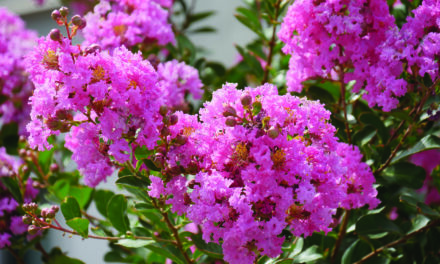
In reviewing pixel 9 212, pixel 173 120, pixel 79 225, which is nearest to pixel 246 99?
pixel 173 120

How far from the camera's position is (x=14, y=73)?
1818 millimetres

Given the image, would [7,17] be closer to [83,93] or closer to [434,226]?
[83,93]

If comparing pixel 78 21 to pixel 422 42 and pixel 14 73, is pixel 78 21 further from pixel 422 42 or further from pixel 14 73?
pixel 14 73

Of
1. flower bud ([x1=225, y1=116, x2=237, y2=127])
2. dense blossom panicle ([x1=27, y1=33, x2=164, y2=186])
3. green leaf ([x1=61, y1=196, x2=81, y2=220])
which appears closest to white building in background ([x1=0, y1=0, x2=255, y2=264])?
green leaf ([x1=61, y1=196, x2=81, y2=220])

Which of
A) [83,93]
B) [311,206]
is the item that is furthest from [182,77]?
[311,206]

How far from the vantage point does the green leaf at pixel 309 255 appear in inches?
42.6

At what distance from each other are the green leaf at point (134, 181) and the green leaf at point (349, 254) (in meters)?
0.49

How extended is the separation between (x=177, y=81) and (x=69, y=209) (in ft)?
1.65

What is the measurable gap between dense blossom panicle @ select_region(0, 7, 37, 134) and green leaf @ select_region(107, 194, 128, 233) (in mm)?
758

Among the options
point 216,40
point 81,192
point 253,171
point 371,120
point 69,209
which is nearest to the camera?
Result: point 253,171

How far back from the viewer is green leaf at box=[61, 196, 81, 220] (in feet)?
3.68

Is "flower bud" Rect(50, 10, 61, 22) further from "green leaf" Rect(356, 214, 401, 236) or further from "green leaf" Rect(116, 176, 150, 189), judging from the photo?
"green leaf" Rect(356, 214, 401, 236)

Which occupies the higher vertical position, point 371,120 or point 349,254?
point 371,120

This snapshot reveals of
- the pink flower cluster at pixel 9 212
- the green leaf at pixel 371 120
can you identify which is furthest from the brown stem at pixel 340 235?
the pink flower cluster at pixel 9 212
